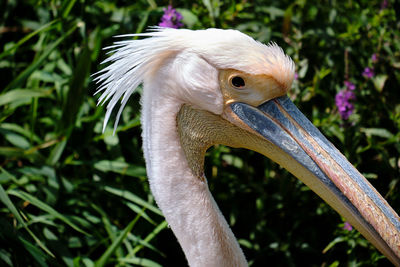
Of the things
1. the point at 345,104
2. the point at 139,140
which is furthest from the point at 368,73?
the point at 139,140

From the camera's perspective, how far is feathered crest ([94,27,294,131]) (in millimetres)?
1637

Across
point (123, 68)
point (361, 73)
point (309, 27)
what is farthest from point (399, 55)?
point (123, 68)

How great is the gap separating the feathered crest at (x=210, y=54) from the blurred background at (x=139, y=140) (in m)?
0.83

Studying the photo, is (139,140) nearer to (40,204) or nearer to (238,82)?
(40,204)

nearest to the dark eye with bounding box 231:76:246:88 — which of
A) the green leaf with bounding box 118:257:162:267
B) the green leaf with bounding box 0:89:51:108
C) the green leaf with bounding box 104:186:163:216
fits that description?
the green leaf with bounding box 104:186:163:216

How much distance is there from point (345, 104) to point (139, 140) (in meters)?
1.25

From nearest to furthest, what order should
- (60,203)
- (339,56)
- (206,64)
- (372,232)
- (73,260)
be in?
1. (372,232)
2. (206,64)
3. (73,260)
4. (60,203)
5. (339,56)

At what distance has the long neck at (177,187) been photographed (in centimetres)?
175

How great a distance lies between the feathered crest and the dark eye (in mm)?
45

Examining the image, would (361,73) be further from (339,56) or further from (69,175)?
(69,175)

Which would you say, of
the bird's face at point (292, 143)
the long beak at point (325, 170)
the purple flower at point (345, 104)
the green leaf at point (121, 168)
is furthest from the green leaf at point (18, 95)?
the purple flower at point (345, 104)

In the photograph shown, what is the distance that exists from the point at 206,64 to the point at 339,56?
1.77m

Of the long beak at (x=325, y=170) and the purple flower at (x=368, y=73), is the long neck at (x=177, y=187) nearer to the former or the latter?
the long beak at (x=325, y=170)

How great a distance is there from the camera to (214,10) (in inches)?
111
